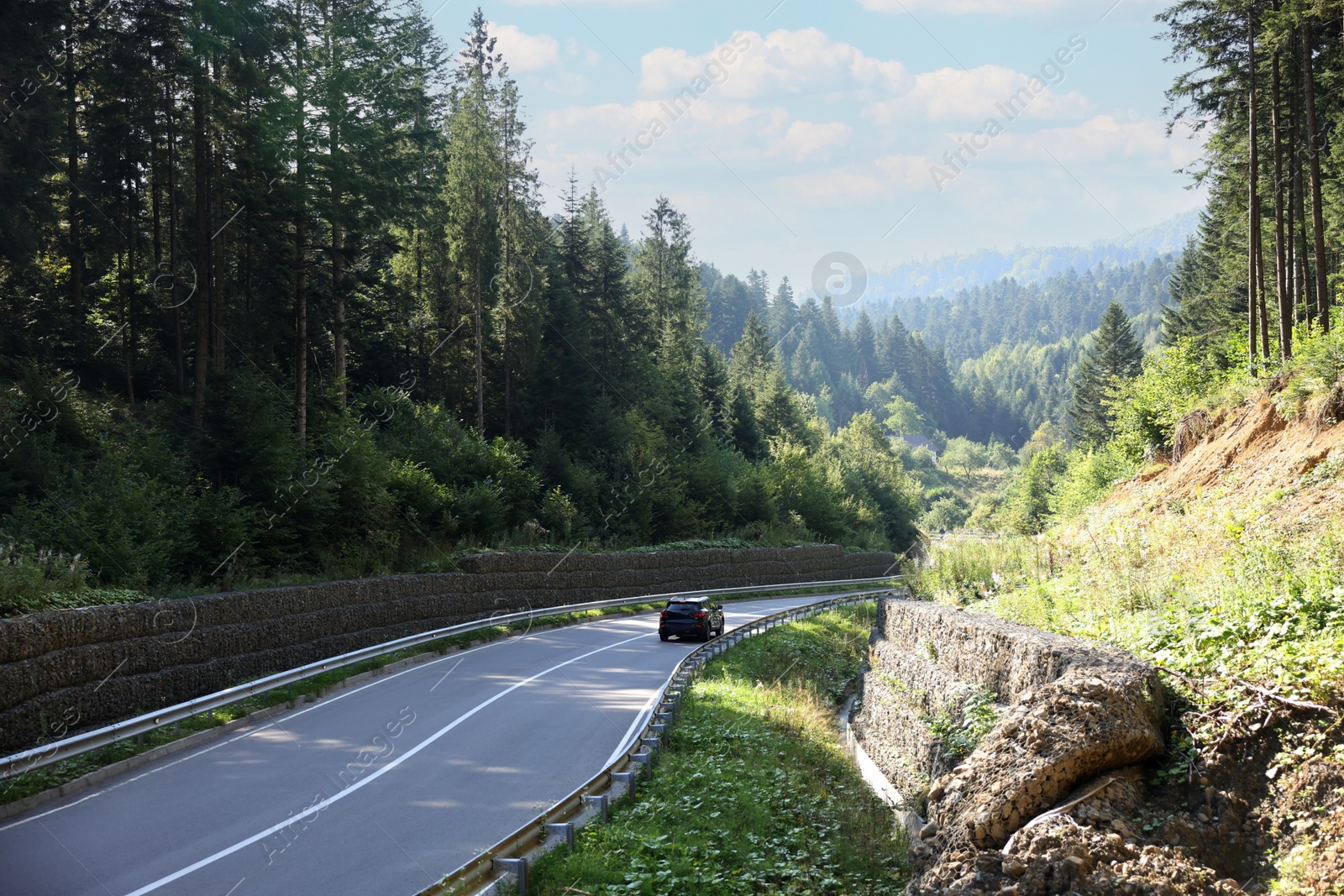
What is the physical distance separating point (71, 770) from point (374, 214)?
22.2 m

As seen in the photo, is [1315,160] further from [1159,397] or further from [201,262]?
[201,262]

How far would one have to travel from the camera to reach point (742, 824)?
377 inches

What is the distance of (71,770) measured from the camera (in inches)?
420

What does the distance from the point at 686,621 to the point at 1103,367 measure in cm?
6772

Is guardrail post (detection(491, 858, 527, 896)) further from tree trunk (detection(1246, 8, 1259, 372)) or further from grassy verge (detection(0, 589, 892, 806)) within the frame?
tree trunk (detection(1246, 8, 1259, 372))

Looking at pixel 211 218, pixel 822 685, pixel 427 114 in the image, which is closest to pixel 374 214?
pixel 211 218

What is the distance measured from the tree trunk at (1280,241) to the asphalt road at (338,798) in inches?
860

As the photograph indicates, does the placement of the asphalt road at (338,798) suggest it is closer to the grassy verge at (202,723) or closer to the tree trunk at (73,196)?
the grassy verge at (202,723)

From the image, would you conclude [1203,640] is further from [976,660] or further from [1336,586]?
[976,660]

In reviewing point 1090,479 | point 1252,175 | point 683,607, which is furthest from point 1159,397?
point 683,607

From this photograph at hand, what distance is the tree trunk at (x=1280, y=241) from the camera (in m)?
25.4

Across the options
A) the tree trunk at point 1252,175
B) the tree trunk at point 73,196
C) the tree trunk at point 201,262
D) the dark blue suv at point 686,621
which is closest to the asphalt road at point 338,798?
the dark blue suv at point 686,621

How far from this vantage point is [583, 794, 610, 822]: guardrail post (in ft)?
29.6

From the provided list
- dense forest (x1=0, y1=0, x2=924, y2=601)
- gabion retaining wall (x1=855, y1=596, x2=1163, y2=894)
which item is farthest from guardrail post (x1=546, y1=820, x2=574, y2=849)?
dense forest (x1=0, y1=0, x2=924, y2=601)
